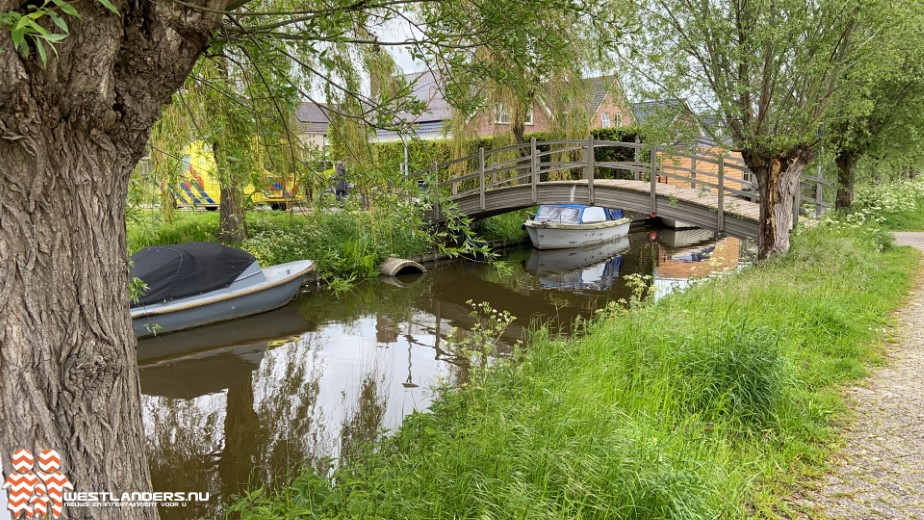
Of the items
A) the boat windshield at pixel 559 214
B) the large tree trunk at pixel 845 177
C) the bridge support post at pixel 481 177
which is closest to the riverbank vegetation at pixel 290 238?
the bridge support post at pixel 481 177

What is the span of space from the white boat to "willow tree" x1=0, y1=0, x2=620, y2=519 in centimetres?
1581

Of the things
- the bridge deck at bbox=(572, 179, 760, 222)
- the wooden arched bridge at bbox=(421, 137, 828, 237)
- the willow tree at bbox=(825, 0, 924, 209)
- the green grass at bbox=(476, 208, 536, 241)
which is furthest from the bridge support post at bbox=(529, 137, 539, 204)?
the willow tree at bbox=(825, 0, 924, 209)

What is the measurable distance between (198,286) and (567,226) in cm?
1070

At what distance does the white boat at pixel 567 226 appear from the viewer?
18.0 m

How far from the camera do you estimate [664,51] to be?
906 cm

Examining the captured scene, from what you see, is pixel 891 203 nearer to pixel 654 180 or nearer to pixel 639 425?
pixel 654 180

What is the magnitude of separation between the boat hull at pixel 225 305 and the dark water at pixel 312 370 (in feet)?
0.58

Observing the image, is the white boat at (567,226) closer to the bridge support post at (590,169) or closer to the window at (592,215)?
the window at (592,215)

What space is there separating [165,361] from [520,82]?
6891mm

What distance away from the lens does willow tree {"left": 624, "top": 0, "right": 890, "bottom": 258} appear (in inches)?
328

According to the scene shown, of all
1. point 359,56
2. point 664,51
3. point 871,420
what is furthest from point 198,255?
point 871,420

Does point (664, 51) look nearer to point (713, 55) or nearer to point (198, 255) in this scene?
point (713, 55)

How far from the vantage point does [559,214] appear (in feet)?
61.1

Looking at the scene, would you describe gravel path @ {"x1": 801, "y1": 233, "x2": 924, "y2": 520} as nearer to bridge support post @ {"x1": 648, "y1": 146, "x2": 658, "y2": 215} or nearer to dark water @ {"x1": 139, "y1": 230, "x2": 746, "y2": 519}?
dark water @ {"x1": 139, "y1": 230, "x2": 746, "y2": 519}
